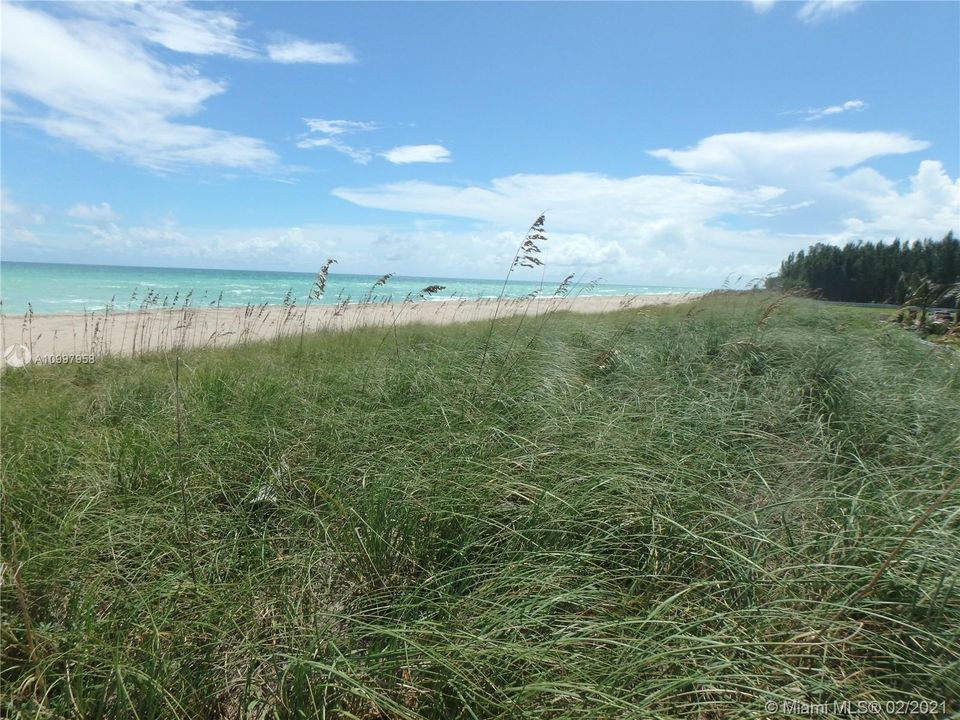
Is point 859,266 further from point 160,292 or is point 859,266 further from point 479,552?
point 160,292

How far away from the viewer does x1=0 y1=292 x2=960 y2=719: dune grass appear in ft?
4.79

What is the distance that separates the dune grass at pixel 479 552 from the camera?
146cm

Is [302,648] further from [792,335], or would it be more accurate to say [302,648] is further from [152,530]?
[792,335]

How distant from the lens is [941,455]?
8.80 ft

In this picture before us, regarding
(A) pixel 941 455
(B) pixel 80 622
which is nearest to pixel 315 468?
(B) pixel 80 622

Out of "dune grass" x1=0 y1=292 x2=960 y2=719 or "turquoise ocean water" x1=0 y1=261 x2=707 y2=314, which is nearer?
"dune grass" x1=0 y1=292 x2=960 y2=719

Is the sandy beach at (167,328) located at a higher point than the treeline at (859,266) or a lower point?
lower

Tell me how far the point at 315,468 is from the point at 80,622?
109cm

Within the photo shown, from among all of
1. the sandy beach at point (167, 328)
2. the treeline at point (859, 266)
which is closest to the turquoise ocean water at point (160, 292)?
the sandy beach at point (167, 328)

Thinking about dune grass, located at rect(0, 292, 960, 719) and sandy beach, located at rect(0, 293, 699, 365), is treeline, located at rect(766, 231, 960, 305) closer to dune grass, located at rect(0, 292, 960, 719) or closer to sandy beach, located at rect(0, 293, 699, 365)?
sandy beach, located at rect(0, 293, 699, 365)

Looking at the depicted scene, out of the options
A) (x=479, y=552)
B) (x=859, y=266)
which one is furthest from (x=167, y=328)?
(x=859, y=266)

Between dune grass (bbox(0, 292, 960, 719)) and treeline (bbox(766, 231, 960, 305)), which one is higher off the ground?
treeline (bbox(766, 231, 960, 305))

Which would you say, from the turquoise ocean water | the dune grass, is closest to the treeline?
the turquoise ocean water

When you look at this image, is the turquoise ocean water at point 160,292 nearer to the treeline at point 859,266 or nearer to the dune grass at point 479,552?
the dune grass at point 479,552
